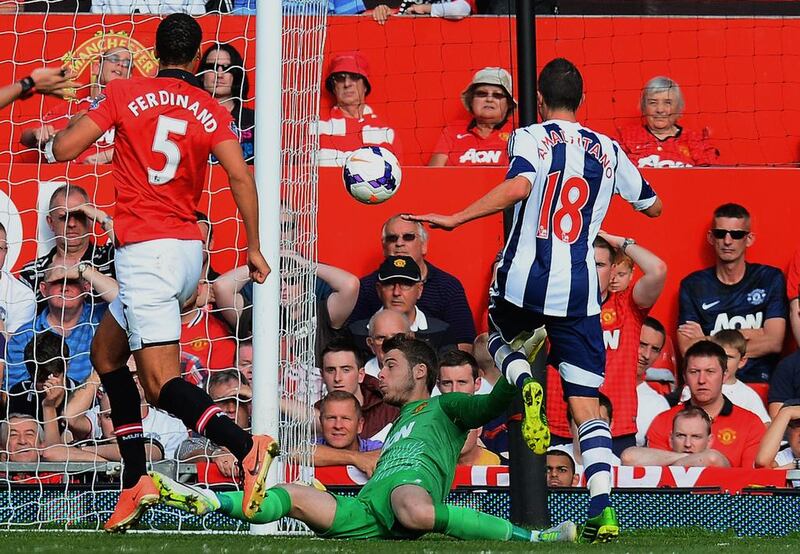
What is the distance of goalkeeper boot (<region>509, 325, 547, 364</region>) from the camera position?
5.96 metres

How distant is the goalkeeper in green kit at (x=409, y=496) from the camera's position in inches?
193

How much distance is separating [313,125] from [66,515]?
2.42 m

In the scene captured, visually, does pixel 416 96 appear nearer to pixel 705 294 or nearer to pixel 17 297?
pixel 705 294

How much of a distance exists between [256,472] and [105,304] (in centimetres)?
322

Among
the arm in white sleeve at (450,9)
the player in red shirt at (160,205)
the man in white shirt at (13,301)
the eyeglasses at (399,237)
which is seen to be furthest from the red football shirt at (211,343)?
the arm in white sleeve at (450,9)

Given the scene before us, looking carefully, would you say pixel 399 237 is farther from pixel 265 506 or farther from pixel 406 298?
pixel 265 506

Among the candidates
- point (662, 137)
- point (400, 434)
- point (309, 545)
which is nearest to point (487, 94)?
point (662, 137)

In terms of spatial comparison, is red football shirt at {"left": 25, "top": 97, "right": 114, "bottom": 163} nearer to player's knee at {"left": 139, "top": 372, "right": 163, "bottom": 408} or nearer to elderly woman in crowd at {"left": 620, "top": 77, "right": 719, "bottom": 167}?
player's knee at {"left": 139, "top": 372, "right": 163, "bottom": 408}

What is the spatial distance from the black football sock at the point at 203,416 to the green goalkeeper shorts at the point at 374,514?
0.45 m

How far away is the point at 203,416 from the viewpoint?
534cm

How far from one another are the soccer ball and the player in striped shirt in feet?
2.49

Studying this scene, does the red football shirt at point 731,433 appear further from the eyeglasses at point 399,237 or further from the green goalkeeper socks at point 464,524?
the green goalkeeper socks at point 464,524

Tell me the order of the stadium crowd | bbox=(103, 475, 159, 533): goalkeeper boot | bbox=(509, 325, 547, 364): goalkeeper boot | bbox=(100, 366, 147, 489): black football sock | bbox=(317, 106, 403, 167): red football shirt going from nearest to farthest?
bbox=(103, 475, 159, 533): goalkeeper boot < bbox=(100, 366, 147, 489): black football sock < bbox=(509, 325, 547, 364): goalkeeper boot < the stadium crowd < bbox=(317, 106, 403, 167): red football shirt

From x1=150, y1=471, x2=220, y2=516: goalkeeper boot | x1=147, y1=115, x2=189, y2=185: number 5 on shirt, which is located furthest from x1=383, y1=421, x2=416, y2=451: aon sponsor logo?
x1=147, y1=115, x2=189, y2=185: number 5 on shirt
